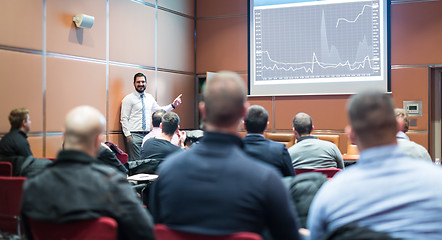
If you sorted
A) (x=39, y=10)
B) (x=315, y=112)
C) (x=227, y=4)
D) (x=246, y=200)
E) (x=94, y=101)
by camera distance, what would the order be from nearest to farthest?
(x=246, y=200)
(x=39, y=10)
(x=94, y=101)
(x=315, y=112)
(x=227, y=4)

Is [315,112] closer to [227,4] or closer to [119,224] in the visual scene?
[227,4]

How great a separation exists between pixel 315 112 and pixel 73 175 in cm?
612

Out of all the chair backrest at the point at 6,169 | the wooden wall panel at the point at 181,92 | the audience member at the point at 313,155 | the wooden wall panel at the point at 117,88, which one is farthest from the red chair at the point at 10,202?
the wooden wall panel at the point at 181,92

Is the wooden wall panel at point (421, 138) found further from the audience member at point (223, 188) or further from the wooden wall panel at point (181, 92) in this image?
the audience member at point (223, 188)

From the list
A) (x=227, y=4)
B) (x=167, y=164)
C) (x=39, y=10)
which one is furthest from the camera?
(x=227, y=4)

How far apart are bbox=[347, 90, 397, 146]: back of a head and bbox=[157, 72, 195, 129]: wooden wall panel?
6039mm

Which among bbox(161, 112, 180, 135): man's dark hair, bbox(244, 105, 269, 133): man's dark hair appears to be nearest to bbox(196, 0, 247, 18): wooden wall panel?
bbox(161, 112, 180, 135): man's dark hair

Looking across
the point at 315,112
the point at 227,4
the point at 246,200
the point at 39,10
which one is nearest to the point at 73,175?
the point at 246,200

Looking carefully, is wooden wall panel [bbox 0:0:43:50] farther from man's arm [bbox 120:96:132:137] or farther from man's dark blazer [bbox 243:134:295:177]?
man's dark blazer [bbox 243:134:295:177]

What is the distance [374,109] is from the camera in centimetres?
140

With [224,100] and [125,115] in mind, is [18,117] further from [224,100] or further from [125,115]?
[224,100]

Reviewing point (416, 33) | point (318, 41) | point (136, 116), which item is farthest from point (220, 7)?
point (416, 33)

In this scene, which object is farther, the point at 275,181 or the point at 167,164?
the point at 167,164

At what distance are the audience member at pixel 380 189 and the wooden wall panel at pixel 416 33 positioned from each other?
599 centimetres
